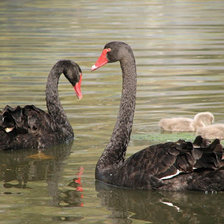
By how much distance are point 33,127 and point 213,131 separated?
173cm

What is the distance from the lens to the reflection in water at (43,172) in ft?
18.4

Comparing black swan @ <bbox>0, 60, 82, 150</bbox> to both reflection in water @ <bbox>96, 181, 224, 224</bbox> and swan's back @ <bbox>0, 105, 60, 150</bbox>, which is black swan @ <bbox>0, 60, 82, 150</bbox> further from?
reflection in water @ <bbox>96, 181, 224, 224</bbox>

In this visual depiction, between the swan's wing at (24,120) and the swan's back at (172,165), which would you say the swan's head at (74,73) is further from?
the swan's back at (172,165)

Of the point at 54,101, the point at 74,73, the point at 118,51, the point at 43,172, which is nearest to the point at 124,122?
the point at 118,51

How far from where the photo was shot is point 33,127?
7.37m

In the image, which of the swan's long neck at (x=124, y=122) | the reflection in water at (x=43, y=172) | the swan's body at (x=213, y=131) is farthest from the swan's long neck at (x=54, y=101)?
the swan's long neck at (x=124, y=122)

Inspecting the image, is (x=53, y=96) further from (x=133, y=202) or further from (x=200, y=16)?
(x=200, y=16)

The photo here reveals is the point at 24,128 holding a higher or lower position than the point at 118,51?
→ lower

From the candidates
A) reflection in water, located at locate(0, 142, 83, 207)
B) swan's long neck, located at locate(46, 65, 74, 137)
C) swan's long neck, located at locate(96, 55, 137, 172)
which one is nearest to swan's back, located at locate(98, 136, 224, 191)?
swan's long neck, located at locate(96, 55, 137, 172)

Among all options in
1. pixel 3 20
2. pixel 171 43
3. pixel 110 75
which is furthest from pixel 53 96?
pixel 3 20

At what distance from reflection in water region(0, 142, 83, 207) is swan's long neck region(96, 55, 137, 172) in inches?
11.7

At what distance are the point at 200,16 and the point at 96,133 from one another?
1853 cm

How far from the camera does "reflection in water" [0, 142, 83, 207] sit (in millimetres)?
5618

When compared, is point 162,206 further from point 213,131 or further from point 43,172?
point 213,131
